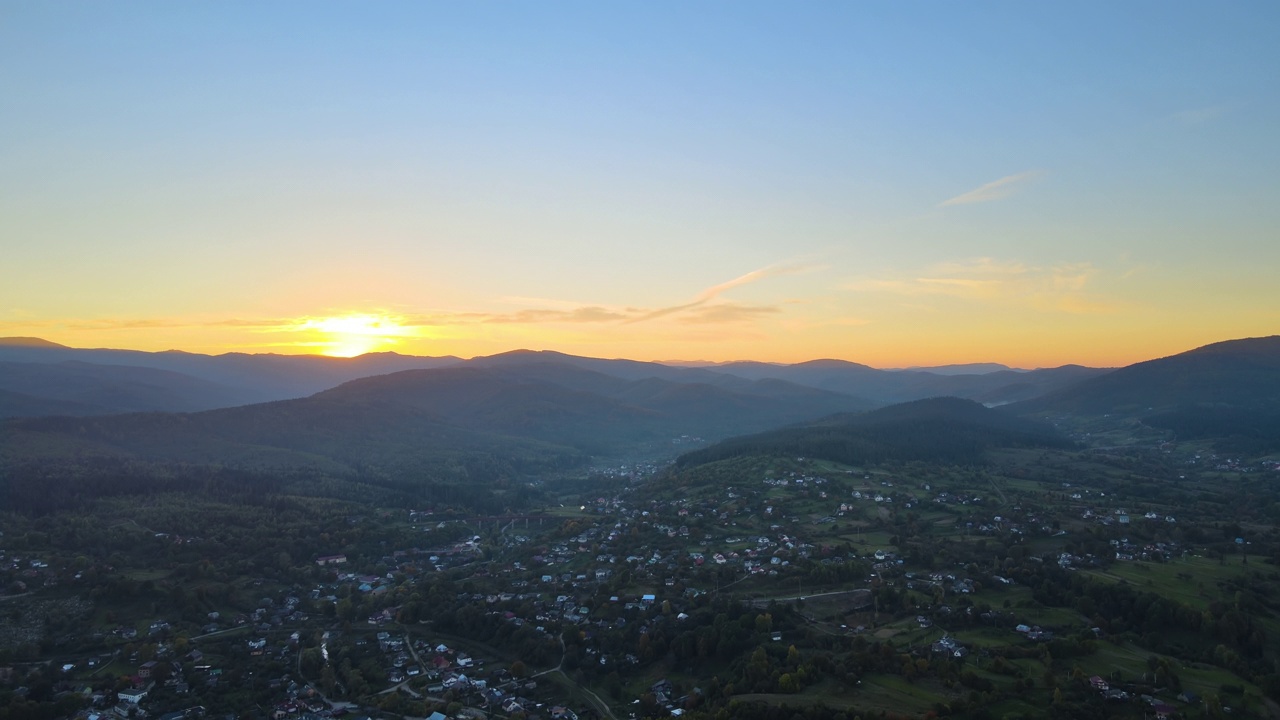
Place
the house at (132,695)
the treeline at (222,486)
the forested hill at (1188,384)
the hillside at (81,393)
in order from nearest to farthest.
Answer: the house at (132,695) < the treeline at (222,486) < the hillside at (81,393) < the forested hill at (1188,384)

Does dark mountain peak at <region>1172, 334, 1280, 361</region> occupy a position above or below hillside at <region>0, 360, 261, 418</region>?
above

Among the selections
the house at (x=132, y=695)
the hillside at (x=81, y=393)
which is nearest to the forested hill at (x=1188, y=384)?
the house at (x=132, y=695)

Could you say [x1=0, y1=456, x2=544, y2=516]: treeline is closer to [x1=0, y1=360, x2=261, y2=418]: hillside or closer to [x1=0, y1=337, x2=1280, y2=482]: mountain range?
[x1=0, y1=337, x2=1280, y2=482]: mountain range

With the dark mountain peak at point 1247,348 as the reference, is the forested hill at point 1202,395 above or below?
below

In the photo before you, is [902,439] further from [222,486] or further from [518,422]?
[222,486]

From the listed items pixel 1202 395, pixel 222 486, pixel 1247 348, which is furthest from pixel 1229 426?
pixel 222 486

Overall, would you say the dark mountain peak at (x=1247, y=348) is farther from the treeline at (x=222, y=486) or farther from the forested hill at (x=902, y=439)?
the treeline at (x=222, y=486)

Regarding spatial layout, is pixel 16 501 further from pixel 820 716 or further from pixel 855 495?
pixel 855 495

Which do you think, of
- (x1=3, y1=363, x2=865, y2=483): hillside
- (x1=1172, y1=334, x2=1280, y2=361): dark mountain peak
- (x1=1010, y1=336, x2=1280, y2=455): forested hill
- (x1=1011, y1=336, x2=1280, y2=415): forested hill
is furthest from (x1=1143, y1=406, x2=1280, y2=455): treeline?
(x1=3, y1=363, x2=865, y2=483): hillside
